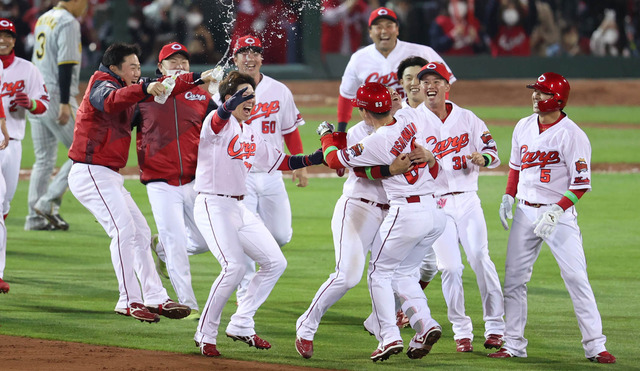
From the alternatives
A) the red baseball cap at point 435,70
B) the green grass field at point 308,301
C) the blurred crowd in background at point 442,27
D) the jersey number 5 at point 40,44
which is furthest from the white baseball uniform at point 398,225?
Result: the blurred crowd in background at point 442,27

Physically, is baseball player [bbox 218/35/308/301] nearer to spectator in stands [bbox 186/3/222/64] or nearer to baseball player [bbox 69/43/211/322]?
baseball player [bbox 69/43/211/322]

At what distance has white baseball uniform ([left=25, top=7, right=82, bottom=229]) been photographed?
10773mm

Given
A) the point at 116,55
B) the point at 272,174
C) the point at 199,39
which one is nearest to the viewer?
the point at 116,55

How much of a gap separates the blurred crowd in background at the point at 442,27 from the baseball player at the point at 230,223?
16554mm

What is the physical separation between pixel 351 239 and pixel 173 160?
1.63 meters

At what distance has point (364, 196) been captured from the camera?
6.42 m

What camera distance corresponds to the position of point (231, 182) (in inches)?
255

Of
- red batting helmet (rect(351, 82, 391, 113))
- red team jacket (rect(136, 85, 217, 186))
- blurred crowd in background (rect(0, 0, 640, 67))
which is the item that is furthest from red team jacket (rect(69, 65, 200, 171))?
blurred crowd in background (rect(0, 0, 640, 67))

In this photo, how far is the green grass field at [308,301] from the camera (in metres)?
6.46

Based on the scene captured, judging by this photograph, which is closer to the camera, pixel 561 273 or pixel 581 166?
pixel 581 166

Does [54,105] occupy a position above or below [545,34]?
below

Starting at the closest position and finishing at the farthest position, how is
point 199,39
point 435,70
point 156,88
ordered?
point 156,88 → point 435,70 → point 199,39

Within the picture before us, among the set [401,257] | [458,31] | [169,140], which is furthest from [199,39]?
[401,257]

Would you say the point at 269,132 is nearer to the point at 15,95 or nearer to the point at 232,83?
the point at 232,83
